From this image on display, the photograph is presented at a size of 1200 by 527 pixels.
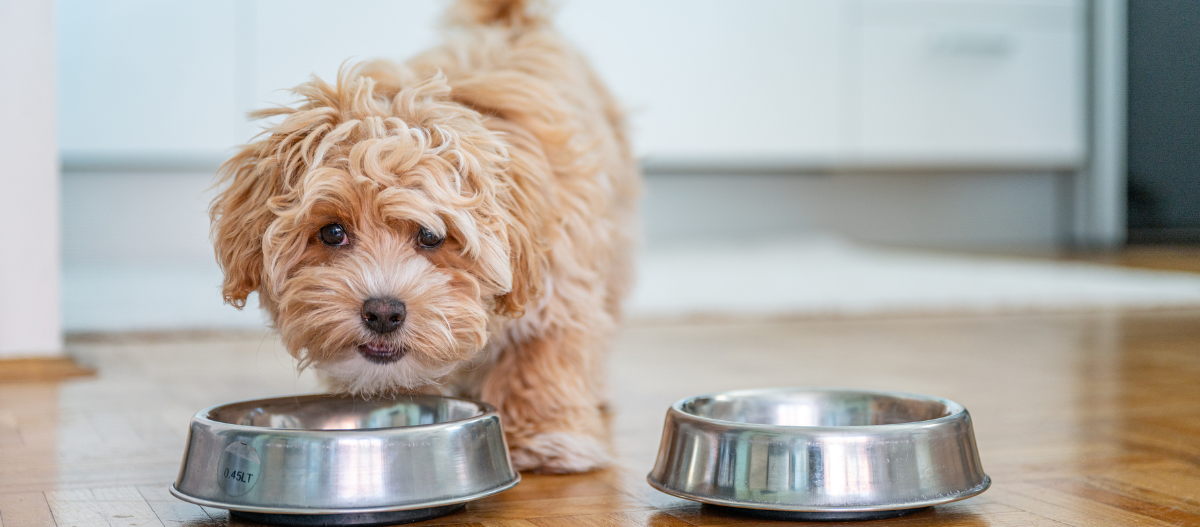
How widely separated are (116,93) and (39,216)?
2.11 meters

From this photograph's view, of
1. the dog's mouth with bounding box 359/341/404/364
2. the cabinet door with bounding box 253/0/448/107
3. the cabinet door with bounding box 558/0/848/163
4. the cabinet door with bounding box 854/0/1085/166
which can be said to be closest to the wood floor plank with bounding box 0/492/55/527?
the dog's mouth with bounding box 359/341/404/364

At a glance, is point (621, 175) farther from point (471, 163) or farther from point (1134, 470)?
point (1134, 470)

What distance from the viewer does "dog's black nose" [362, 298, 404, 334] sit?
1.26 metres

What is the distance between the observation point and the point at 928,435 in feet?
3.96

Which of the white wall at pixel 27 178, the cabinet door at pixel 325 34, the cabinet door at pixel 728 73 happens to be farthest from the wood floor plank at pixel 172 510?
the cabinet door at pixel 728 73

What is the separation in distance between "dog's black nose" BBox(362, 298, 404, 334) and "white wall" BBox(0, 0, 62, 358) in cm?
137

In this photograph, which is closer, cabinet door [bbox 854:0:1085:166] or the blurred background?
the blurred background

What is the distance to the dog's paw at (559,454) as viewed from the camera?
151cm

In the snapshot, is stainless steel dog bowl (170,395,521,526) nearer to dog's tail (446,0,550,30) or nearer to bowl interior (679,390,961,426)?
bowl interior (679,390,961,426)

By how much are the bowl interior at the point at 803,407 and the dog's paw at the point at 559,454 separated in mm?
169

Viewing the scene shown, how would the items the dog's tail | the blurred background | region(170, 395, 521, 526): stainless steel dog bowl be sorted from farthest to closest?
the blurred background, the dog's tail, region(170, 395, 521, 526): stainless steel dog bowl

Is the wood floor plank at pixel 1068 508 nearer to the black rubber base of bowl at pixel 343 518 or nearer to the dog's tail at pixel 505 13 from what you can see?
the black rubber base of bowl at pixel 343 518

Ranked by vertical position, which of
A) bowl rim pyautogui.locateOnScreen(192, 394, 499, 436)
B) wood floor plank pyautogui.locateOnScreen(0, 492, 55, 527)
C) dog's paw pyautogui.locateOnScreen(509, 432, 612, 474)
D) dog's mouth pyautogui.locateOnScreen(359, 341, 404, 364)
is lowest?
→ wood floor plank pyautogui.locateOnScreen(0, 492, 55, 527)

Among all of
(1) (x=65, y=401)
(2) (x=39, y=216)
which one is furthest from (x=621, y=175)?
(2) (x=39, y=216)
